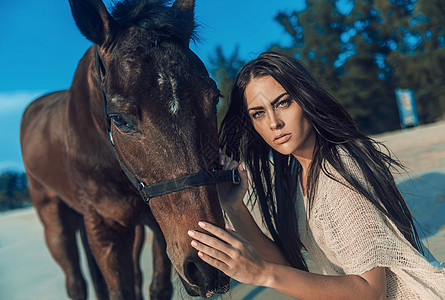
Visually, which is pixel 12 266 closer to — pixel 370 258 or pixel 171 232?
pixel 171 232

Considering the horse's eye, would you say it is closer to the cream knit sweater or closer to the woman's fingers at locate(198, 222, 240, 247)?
the woman's fingers at locate(198, 222, 240, 247)

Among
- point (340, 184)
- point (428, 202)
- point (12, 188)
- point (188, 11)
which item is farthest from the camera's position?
point (12, 188)

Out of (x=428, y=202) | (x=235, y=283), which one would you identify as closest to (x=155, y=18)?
(x=235, y=283)

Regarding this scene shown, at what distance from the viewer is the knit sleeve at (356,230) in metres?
1.45

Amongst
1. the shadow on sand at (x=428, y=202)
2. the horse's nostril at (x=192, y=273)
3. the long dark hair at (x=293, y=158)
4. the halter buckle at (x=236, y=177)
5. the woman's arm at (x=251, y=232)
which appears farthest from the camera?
the shadow on sand at (x=428, y=202)

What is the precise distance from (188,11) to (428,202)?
485 cm

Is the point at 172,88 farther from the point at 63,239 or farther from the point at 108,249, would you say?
the point at 63,239

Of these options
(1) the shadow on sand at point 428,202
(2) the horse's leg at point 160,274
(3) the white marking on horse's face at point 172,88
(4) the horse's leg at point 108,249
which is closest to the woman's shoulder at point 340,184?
(3) the white marking on horse's face at point 172,88

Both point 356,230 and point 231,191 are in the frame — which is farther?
point 231,191

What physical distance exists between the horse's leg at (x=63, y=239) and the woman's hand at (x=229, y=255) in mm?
3099

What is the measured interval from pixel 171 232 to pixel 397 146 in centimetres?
1107

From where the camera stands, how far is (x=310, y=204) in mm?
1807

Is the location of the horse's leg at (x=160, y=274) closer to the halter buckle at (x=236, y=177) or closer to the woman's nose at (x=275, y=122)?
the halter buckle at (x=236, y=177)

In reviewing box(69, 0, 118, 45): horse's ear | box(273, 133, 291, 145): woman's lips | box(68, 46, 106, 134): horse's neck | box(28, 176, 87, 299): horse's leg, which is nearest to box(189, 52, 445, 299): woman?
box(273, 133, 291, 145): woman's lips
